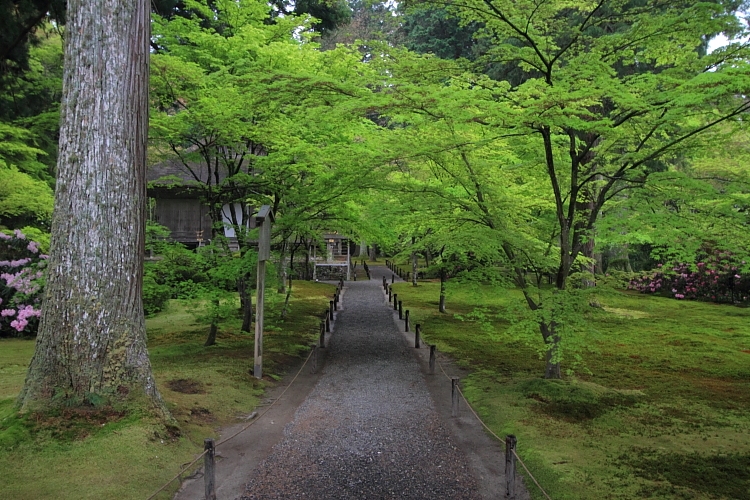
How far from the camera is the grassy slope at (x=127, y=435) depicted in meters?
4.65

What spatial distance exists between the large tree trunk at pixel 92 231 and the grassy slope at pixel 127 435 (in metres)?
0.41

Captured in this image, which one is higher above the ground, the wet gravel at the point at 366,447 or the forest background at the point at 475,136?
the forest background at the point at 475,136

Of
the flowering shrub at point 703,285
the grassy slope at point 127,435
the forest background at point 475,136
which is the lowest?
the grassy slope at point 127,435

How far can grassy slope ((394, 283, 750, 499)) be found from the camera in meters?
5.46

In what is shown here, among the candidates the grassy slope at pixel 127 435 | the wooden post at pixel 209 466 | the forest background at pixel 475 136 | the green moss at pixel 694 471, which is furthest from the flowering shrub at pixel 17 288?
the green moss at pixel 694 471

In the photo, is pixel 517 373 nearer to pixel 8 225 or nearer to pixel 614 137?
pixel 614 137

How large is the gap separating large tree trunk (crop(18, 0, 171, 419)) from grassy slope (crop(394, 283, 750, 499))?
506cm

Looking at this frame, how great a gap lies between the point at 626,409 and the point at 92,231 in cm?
826

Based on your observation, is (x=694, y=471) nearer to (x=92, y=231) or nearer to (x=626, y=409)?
(x=626, y=409)

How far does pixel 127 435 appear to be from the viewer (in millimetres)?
5434

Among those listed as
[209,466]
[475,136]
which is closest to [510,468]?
[209,466]

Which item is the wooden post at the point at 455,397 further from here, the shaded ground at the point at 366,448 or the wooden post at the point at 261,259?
the wooden post at the point at 261,259

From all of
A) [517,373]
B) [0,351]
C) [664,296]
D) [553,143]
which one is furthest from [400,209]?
[664,296]

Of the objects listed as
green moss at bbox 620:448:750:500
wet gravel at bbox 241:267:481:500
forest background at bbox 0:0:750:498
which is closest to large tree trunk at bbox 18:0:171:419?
wet gravel at bbox 241:267:481:500
